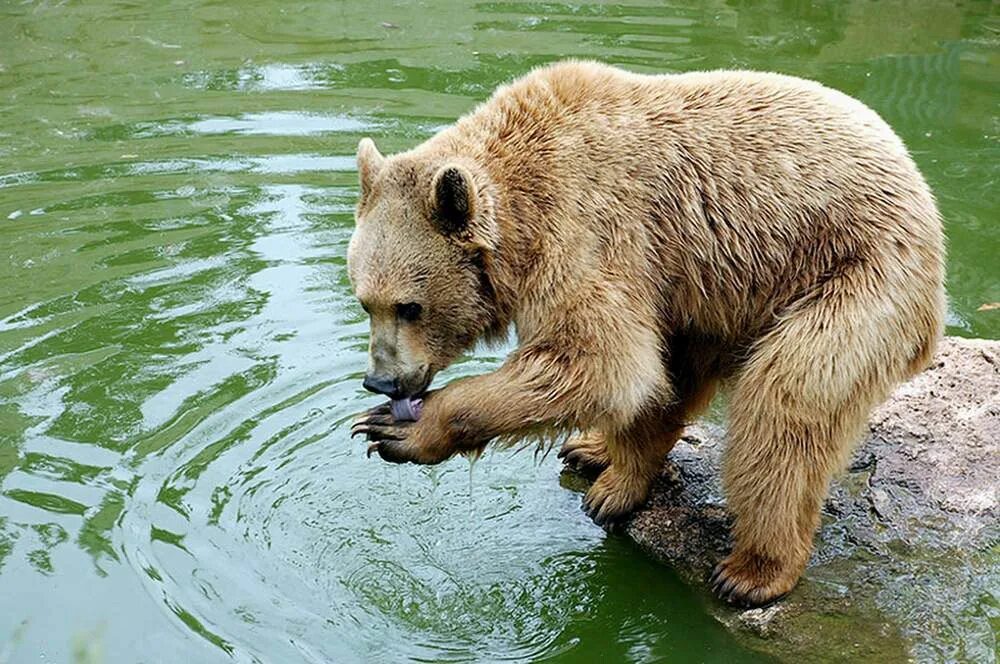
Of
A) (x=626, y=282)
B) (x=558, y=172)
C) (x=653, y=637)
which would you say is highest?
(x=558, y=172)

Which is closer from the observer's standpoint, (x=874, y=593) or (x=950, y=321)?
(x=874, y=593)

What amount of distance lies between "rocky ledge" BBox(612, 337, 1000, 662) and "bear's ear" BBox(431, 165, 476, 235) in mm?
1896

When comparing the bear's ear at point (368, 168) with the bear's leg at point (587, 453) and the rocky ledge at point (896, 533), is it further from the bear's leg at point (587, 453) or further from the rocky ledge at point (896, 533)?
the rocky ledge at point (896, 533)

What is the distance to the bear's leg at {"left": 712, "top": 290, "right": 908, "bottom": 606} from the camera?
17.9ft

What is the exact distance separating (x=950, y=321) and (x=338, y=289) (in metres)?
3.97

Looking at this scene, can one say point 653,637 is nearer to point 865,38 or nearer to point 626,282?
point 626,282

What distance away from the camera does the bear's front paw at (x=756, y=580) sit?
225 inches

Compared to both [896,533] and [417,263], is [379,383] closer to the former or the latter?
[417,263]

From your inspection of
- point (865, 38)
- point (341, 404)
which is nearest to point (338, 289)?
point (341, 404)

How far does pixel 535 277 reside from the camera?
557 cm

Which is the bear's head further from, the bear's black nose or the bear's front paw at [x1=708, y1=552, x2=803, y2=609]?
the bear's front paw at [x1=708, y1=552, x2=803, y2=609]

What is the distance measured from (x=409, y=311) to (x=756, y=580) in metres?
1.92

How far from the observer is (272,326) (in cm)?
810

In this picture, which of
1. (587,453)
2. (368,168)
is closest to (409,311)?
(368,168)
